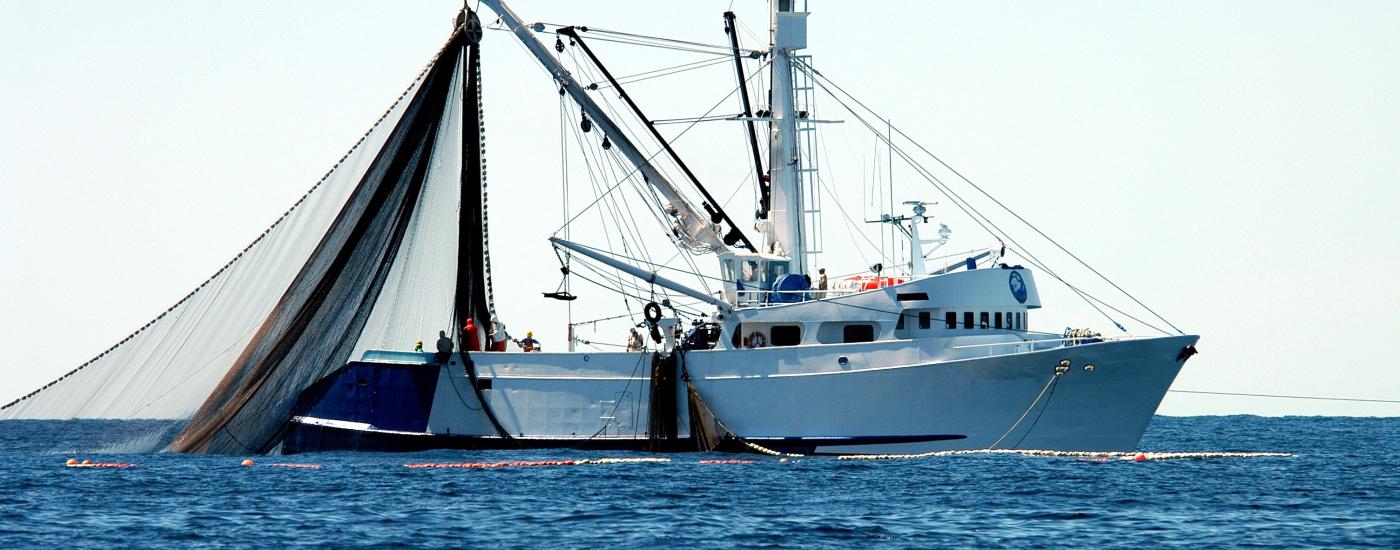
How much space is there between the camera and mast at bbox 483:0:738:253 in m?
40.0

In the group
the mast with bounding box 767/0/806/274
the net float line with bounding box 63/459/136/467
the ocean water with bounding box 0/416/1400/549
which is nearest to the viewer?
the ocean water with bounding box 0/416/1400/549

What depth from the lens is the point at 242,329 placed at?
3738 centimetres

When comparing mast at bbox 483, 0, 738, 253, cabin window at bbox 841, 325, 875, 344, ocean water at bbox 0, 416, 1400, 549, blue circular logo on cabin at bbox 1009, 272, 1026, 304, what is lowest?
ocean water at bbox 0, 416, 1400, 549

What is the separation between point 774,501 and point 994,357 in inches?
338

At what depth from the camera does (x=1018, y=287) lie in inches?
1442

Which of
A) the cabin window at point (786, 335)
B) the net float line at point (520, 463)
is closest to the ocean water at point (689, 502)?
the net float line at point (520, 463)

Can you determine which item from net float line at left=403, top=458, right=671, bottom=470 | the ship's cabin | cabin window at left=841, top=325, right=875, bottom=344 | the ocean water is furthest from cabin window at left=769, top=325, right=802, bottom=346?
net float line at left=403, top=458, right=671, bottom=470

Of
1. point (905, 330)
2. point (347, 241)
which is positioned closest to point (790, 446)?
point (905, 330)

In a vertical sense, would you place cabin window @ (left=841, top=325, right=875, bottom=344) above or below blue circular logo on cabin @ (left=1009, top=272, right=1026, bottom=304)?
below

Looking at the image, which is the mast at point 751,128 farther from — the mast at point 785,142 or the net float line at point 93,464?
the net float line at point 93,464

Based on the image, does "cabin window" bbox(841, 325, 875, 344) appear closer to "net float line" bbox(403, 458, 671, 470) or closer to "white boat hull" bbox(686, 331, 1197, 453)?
"white boat hull" bbox(686, 331, 1197, 453)

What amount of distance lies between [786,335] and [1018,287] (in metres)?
5.07

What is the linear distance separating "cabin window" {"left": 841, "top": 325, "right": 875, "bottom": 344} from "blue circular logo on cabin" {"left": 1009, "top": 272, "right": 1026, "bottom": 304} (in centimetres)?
311

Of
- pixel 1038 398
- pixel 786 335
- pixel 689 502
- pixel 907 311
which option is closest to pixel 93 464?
pixel 786 335
